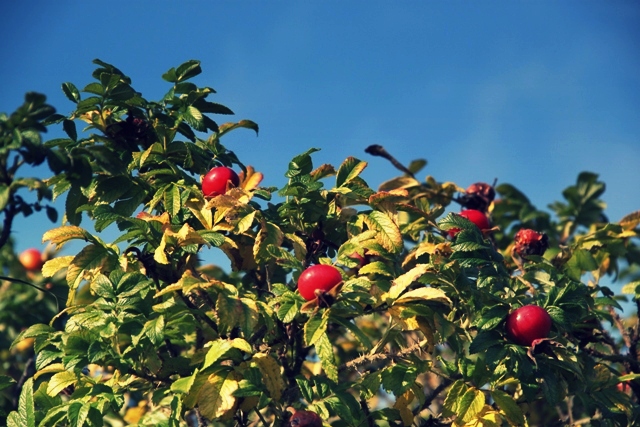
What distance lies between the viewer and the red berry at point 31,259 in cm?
644

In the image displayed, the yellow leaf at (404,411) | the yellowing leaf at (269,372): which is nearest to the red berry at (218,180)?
the yellowing leaf at (269,372)

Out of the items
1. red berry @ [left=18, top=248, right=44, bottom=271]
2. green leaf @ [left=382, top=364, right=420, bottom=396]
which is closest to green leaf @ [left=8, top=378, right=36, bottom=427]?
green leaf @ [left=382, top=364, right=420, bottom=396]

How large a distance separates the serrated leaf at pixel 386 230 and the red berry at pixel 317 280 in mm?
316

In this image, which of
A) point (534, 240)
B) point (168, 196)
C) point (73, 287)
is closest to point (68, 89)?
point (168, 196)

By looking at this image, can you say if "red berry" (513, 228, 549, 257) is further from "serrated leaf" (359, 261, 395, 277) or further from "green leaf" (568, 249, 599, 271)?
"serrated leaf" (359, 261, 395, 277)

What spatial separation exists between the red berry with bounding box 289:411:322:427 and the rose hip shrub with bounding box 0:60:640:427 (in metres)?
0.07

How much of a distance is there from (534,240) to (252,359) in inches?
74.8

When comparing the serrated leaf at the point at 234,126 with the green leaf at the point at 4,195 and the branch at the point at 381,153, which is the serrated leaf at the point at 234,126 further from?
the green leaf at the point at 4,195

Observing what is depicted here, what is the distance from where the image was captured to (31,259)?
6.52 metres

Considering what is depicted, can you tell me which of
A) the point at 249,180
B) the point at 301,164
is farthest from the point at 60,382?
the point at 301,164

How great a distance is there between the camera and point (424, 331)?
2.76 metres

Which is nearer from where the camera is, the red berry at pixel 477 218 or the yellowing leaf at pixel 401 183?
the red berry at pixel 477 218

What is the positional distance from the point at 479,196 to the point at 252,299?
7.14 feet

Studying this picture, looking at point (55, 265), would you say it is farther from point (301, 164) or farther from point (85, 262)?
point (301, 164)
